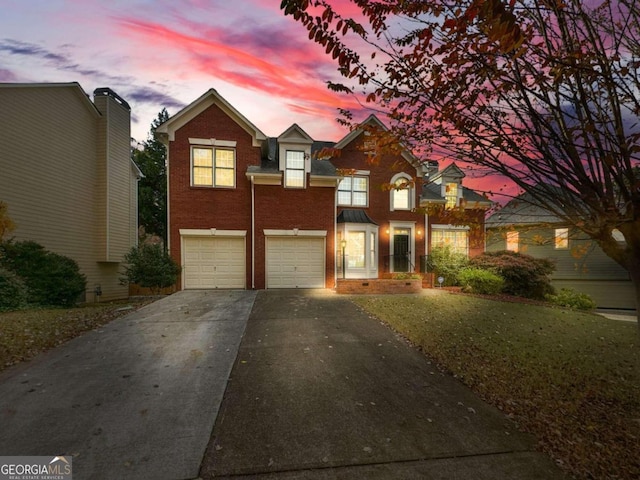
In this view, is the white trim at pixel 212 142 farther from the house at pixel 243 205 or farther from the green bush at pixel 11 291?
the green bush at pixel 11 291

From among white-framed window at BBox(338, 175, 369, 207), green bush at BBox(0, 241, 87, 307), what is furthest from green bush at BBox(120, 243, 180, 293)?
white-framed window at BBox(338, 175, 369, 207)

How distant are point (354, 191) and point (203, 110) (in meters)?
8.34

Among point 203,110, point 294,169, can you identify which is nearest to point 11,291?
point 203,110

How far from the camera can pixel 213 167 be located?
14.6m

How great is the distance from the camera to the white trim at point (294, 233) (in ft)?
48.0

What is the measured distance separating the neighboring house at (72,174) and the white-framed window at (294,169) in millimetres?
9005

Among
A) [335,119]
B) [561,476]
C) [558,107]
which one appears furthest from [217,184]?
[561,476]

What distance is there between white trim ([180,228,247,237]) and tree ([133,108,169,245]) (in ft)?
55.5

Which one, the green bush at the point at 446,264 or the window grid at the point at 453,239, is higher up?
the window grid at the point at 453,239

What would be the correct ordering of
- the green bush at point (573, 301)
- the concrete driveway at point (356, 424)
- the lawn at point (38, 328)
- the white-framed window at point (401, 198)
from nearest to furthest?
the concrete driveway at point (356, 424) < the lawn at point (38, 328) < the green bush at point (573, 301) < the white-framed window at point (401, 198)

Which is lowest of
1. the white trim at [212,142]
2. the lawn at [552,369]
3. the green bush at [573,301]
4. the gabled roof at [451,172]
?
the green bush at [573,301]

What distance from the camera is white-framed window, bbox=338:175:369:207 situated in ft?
57.7

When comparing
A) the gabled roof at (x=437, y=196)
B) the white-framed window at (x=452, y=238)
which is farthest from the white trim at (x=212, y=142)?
the white-framed window at (x=452, y=238)

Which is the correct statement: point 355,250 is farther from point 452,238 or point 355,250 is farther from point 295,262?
point 452,238
